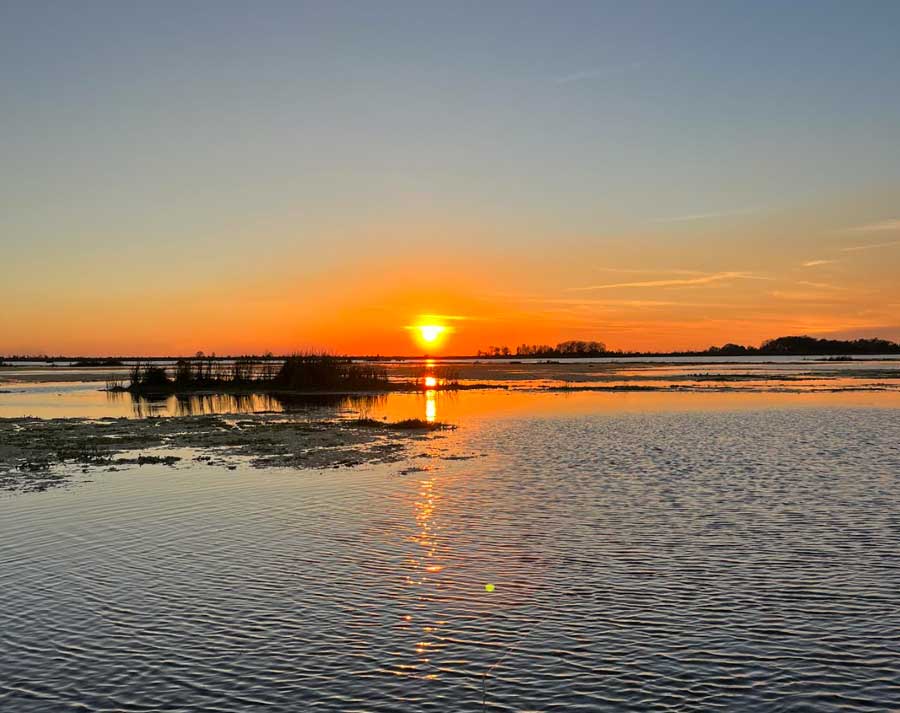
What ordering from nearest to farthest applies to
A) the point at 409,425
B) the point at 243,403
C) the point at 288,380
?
the point at 409,425 → the point at 243,403 → the point at 288,380

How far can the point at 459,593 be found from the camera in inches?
444

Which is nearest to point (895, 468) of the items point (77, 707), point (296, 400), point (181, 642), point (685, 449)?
point (685, 449)

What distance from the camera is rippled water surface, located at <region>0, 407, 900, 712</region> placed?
8133 mm

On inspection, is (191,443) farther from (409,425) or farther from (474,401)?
(474,401)

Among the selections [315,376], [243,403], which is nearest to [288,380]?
[315,376]

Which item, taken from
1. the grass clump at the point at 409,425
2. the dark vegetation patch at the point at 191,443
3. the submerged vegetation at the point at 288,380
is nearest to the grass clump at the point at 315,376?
the submerged vegetation at the point at 288,380

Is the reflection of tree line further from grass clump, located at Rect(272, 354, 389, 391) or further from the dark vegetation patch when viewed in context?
the dark vegetation patch

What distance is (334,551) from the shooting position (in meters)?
13.9

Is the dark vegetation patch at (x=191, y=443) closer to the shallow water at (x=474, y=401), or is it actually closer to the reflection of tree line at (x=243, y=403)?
the shallow water at (x=474, y=401)

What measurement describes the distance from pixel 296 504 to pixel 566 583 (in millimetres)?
8840

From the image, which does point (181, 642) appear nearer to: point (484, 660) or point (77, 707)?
point (77, 707)

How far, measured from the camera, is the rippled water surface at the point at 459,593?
8133mm

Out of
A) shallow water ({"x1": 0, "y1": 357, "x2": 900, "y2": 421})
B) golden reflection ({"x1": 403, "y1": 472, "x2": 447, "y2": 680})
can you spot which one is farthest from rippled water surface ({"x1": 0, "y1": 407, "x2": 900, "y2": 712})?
shallow water ({"x1": 0, "y1": 357, "x2": 900, "y2": 421})

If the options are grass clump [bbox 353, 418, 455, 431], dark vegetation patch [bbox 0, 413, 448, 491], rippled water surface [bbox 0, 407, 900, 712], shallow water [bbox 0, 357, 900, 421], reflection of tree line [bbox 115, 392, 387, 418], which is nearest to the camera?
rippled water surface [bbox 0, 407, 900, 712]
